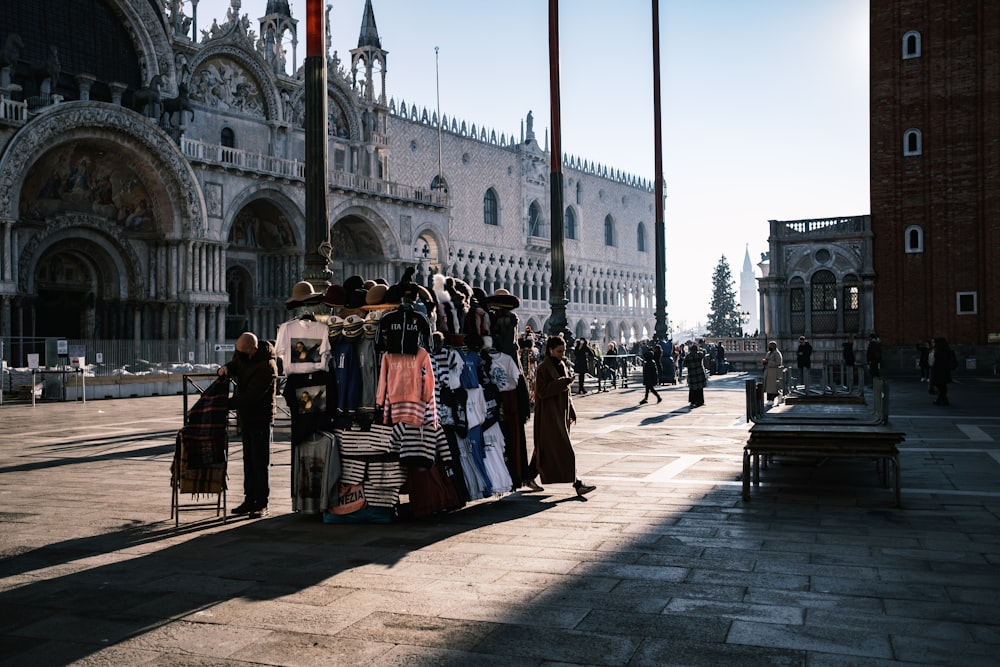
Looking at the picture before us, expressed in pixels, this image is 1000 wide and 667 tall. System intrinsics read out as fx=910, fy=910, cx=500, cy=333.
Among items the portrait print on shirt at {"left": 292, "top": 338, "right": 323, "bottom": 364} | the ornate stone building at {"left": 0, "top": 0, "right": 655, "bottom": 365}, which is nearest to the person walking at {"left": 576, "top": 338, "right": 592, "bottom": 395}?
the ornate stone building at {"left": 0, "top": 0, "right": 655, "bottom": 365}

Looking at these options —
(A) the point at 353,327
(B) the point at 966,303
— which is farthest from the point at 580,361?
(A) the point at 353,327

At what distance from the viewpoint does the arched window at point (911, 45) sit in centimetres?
3388

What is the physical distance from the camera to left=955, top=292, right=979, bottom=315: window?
32.8 m

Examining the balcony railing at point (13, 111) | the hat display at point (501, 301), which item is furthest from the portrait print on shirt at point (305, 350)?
the balcony railing at point (13, 111)

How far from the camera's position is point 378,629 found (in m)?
4.36

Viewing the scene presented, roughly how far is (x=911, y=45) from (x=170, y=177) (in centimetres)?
2696

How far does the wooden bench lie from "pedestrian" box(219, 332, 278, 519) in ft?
13.2

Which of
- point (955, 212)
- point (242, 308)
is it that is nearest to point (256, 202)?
point (242, 308)

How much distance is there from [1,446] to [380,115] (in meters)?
29.5

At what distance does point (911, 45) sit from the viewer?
34.0m

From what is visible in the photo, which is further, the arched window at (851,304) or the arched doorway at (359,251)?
the arched doorway at (359,251)

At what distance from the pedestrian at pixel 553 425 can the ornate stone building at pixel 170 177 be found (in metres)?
14.4

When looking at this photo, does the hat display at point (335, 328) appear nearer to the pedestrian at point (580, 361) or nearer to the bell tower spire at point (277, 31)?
the pedestrian at point (580, 361)

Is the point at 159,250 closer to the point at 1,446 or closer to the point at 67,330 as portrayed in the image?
the point at 67,330
